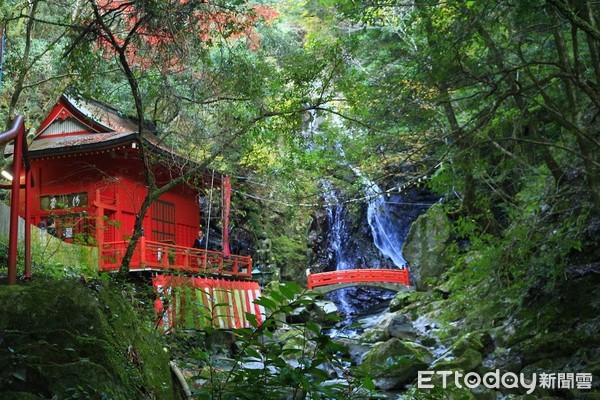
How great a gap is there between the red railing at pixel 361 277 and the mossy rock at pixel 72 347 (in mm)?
20374

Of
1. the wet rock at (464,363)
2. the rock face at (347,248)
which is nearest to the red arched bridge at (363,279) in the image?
the rock face at (347,248)

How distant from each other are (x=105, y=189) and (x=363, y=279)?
11.6m

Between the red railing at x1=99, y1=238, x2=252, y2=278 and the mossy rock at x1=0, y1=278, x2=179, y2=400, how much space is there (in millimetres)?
9544

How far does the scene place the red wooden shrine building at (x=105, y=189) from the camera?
46.0ft

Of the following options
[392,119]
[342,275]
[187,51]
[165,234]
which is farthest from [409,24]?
[342,275]

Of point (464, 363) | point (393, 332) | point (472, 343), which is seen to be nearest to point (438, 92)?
point (464, 363)

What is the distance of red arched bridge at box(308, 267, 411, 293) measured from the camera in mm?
22859

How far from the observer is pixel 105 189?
15109mm

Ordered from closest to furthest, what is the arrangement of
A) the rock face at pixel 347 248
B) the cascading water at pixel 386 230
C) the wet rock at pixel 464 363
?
the wet rock at pixel 464 363, the cascading water at pixel 386 230, the rock face at pixel 347 248

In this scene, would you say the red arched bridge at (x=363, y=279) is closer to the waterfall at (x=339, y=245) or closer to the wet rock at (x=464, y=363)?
the waterfall at (x=339, y=245)

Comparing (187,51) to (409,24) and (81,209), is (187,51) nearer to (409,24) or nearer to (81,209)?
(409,24)

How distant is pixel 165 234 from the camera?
1711 cm

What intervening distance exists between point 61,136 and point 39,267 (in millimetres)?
9040

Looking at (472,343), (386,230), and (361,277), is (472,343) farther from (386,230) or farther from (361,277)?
(386,230)
